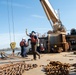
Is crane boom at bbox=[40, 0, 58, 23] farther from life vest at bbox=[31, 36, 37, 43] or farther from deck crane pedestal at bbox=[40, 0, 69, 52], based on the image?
life vest at bbox=[31, 36, 37, 43]

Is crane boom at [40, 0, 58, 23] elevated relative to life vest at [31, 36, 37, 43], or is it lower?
elevated

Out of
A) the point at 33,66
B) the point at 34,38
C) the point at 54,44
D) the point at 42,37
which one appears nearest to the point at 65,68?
the point at 33,66

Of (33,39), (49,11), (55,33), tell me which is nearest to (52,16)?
(49,11)

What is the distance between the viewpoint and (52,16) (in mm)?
32531

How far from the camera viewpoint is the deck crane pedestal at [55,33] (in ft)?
81.7

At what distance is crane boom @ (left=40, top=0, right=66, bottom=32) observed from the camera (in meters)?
31.3

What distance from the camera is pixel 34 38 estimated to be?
605 inches

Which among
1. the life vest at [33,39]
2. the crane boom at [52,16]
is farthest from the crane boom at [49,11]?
the life vest at [33,39]

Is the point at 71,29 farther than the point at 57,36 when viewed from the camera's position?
Yes

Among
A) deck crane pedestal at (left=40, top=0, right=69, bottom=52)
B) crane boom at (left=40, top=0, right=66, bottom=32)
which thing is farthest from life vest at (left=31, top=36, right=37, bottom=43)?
crane boom at (left=40, top=0, right=66, bottom=32)

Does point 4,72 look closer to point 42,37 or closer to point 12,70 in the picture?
point 12,70

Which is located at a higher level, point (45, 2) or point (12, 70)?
point (45, 2)

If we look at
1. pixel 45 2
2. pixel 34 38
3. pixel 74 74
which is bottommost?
pixel 74 74

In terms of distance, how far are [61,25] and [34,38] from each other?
17.5 metres
